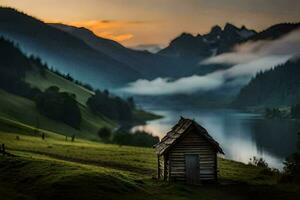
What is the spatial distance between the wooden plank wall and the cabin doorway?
39cm

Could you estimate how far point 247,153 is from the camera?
6614 inches

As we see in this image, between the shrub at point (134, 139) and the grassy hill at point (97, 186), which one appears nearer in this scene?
the grassy hill at point (97, 186)

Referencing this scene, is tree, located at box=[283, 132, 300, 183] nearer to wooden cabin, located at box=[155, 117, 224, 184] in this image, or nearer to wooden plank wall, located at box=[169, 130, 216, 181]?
wooden cabin, located at box=[155, 117, 224, 184]

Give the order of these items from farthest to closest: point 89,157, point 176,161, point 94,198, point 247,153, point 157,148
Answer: point 247,153, point 89,157, point 157,148, point 176,161, point 94,198

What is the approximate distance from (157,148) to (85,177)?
1632cm

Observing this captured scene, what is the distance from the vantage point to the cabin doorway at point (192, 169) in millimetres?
65062

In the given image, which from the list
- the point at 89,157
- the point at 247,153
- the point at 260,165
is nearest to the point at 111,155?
the point at 89,157

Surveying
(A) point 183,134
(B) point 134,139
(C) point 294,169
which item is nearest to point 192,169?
(A) point 183,134

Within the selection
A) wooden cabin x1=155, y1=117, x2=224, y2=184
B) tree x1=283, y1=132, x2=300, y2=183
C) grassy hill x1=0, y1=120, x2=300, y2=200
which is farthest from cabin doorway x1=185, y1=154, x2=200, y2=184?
tree x1=283, y1=132, x2=300, y2=183

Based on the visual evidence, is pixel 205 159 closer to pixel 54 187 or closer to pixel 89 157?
pixel 54 187

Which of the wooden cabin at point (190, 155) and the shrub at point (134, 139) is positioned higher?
the shrub at point (134, 139)

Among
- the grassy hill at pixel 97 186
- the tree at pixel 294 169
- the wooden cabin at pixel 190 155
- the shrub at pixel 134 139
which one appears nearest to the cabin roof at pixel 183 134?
the wooden cabin at pixel 190 155

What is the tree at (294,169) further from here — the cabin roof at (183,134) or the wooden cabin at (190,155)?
the wooden cabin at (190,155)

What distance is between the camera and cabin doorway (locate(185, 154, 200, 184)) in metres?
65.1
